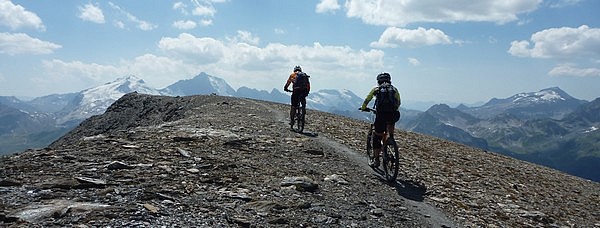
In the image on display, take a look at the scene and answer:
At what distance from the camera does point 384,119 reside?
14.9 m

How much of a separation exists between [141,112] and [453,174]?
46774 mm

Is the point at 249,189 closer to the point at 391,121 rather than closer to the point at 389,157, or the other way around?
the point at 389,157

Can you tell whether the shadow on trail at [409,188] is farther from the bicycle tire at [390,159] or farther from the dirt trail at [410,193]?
the bicycle tire at [390,159]

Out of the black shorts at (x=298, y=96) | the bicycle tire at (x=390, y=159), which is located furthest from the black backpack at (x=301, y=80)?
the bicycle tire at (x=390, y=159)

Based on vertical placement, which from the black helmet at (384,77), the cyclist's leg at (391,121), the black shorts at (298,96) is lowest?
the cyclist's leg at (391,121)

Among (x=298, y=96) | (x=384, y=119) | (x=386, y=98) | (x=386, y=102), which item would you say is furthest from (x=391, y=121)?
(x=298, y=96)

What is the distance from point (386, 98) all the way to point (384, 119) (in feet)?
3.00

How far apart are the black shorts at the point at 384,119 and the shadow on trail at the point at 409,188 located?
69.5 inches

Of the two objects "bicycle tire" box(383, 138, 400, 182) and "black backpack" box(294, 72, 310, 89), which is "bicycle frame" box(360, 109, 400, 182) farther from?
"black backpack" box(294, 72, 310, 89)

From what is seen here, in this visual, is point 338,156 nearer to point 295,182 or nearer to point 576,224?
point 295,182

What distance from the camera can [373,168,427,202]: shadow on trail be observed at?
43.8 ft

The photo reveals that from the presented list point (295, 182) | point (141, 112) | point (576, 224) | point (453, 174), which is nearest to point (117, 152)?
point (295, 182)

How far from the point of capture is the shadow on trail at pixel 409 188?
1334cm

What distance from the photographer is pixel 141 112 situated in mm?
55062
